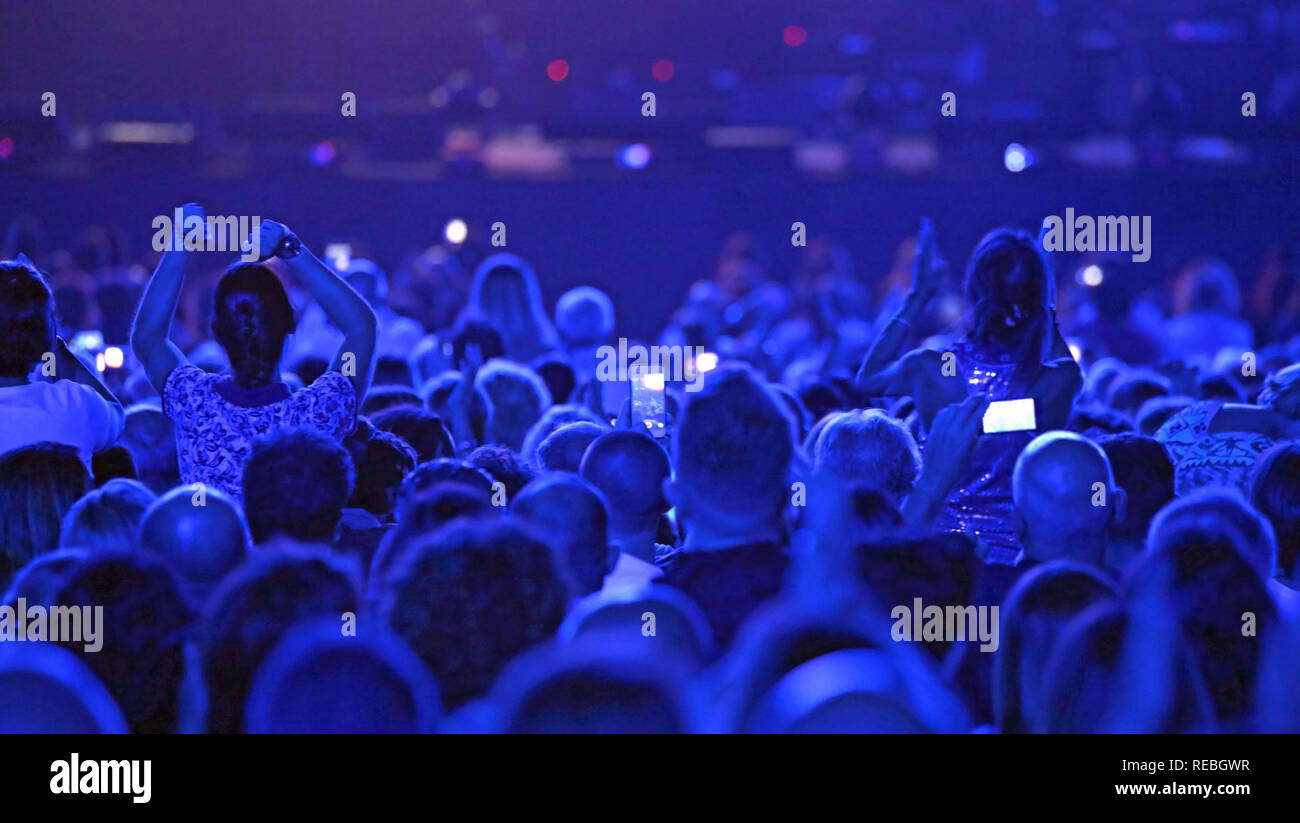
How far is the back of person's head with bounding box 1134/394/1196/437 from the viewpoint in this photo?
138 inches

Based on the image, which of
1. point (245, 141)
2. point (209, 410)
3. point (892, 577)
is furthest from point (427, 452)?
point (245, 141)

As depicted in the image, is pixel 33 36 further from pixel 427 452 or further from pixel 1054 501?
pixel 1054 501

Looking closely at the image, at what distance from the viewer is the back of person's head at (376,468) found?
2893mm

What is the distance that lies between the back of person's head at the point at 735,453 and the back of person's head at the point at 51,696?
3.27ft

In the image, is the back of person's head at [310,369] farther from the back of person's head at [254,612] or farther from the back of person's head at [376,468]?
the back of person's head at [254,612]

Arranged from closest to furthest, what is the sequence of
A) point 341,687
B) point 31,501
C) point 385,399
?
point 341,687
point 31,501
point 385,399

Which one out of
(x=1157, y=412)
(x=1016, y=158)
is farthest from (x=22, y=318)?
(x=1016, y=158)

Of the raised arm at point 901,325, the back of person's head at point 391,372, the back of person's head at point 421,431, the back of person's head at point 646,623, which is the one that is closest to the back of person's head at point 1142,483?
the raised arm at point 901,325

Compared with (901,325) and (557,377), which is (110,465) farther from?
(901,325)

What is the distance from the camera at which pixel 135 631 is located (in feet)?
6.78

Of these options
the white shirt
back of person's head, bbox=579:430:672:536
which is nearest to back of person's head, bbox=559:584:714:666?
back of person's head, bbox=579:430:672:536

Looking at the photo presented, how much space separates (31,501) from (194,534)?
399 millimetres

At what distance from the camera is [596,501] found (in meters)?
2.32

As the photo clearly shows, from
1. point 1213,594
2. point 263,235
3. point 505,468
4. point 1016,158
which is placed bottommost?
point 1213,594
